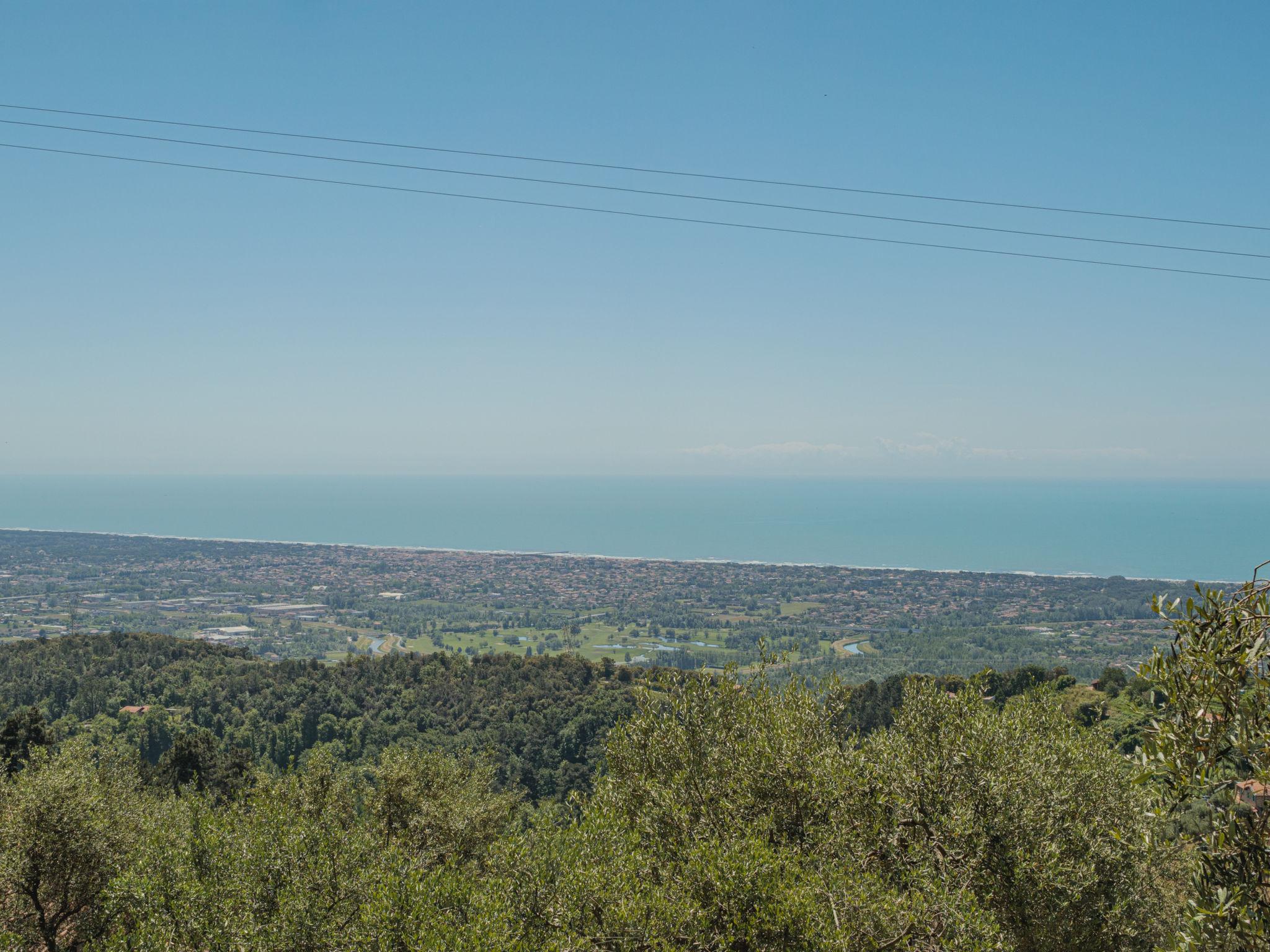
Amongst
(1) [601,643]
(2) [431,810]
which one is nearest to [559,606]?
(1) [601,643]

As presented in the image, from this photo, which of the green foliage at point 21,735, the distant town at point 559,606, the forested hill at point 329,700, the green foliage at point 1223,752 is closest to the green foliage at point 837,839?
the green foliage at point 1223,752

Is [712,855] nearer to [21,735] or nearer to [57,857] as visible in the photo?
[57,857]

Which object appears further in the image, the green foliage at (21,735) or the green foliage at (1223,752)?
the green foliage at (21,735)

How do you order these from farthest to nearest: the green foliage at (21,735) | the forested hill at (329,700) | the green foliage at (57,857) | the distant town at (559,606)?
1. the distant town at (559,606)
2. the forested hill at (329,700)
3. the green foliage at (21,735)
4. the green foliage at (57,857)

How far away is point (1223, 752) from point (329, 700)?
181 feet

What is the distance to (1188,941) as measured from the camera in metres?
5.17

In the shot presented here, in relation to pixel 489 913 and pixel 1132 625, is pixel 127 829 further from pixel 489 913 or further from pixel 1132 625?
pixel 1132 625

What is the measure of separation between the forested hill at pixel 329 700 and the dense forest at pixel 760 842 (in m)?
28.2

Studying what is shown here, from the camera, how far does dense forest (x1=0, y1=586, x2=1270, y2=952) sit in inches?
215

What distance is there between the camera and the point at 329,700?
52500 mm

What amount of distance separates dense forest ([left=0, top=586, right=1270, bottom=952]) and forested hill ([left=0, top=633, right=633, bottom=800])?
92.5ft

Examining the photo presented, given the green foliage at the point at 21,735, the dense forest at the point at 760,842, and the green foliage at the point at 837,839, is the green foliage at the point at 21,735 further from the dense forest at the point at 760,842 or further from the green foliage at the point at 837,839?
the green foliage at the point at 837,839

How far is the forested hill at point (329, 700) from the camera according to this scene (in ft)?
151

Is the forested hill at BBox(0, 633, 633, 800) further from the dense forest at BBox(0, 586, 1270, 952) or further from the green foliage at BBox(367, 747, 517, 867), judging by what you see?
the dense forest at BBox(0, 586, 1270, 952)
